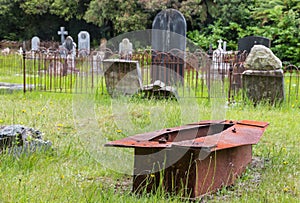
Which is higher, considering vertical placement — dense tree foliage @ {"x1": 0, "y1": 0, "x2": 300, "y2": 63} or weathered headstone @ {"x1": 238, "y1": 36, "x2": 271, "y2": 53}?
dense tree foliage @ {"x1": 0, "y1": 0, "x2": 300, "y2": 63}

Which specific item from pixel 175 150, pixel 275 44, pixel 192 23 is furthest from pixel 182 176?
pixel 192 23

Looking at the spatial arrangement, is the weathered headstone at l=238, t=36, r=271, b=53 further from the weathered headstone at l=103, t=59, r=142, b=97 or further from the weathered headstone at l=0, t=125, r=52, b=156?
the weathered headstone at l=0, t=125, r=52, b=156

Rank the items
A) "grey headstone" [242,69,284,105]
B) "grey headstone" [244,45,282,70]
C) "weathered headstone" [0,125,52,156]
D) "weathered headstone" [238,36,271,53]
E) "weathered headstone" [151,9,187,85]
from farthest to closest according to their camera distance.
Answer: "weathered headstone" [238,36,271,53], "weathered headstone" [151,9,187,85], "grey headstone" [244,45,282,70], "grey headstone" [242,69,284,105], "weathered headstone" [0,125,52,156]

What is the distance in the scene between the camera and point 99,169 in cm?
388

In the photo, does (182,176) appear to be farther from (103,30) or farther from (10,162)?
(103,30)

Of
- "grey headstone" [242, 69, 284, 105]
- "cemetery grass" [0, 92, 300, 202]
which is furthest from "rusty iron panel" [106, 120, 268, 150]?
"grey headstone" [242, 69, 284, 105]

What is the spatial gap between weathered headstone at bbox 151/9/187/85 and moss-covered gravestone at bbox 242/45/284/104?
1843mm

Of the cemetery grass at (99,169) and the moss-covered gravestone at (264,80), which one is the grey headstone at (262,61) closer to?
the moss-covered gravestone at (264,80)

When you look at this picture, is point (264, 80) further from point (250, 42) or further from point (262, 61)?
point (250, 42)

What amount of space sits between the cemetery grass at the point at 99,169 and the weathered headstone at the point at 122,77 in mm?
1897

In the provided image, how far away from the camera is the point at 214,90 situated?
998 centimetres

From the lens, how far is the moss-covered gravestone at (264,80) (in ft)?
26.4

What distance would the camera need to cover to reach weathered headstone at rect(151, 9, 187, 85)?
9.77 m

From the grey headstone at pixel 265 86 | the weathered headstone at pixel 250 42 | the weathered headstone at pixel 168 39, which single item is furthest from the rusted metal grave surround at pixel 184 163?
the weathered headstone at pixel 250 42
